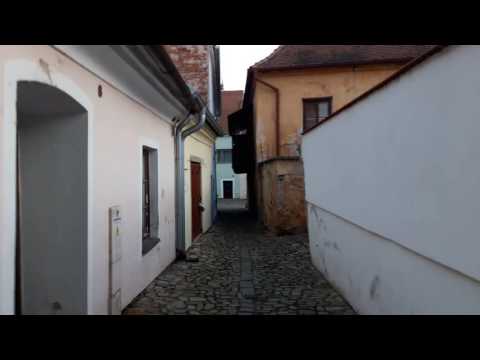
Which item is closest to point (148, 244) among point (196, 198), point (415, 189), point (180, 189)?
point (180, 189)

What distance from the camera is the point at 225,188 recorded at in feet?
107

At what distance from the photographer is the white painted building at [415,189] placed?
67.3 inches

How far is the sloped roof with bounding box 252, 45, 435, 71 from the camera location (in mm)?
12219

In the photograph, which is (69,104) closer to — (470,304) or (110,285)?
(110,285)

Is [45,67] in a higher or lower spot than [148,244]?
higher

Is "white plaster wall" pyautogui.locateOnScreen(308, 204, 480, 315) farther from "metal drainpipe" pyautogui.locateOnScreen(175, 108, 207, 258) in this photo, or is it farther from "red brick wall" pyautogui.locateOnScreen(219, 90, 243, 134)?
"red brick wall" pyautogui.locateOnScreen(219, 90, 243, 134)

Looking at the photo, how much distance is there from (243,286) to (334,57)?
34.5 ft

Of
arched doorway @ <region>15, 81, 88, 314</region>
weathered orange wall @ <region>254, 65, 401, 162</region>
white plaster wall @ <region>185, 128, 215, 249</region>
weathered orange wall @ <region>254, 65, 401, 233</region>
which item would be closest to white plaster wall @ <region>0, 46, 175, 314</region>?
arched doorway @ <region>15, 81, 88, 314</region>

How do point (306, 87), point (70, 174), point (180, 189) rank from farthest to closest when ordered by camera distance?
point (306, 87) → point (180, 189) → point (70, 174)

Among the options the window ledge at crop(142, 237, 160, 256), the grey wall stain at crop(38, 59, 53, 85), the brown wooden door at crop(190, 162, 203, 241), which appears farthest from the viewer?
the brown wooden door at crop(190, 162, 203, 241)

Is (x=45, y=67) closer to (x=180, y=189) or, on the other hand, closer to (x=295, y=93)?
(x=180, y=189)

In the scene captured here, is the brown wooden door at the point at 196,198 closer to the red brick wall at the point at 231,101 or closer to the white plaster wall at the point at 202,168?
the white plaster wall at the point at 202,168

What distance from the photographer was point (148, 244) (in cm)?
500
